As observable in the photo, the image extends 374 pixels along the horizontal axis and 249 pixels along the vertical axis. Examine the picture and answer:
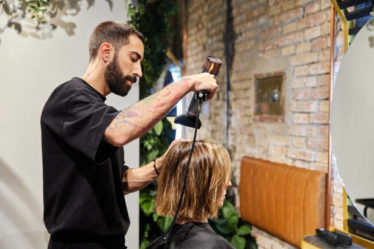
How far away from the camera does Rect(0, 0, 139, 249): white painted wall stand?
1.83 meters

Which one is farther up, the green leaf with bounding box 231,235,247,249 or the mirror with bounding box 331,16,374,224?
the mirror with bounding box 331,16,374,224

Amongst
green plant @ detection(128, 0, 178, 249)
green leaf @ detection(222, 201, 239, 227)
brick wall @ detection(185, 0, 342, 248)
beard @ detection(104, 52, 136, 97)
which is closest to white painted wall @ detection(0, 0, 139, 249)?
green plant @ detection(128, 0, 178, 249)

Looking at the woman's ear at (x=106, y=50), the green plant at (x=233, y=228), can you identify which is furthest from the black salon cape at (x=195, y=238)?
the green plant at (x=233, y=228)

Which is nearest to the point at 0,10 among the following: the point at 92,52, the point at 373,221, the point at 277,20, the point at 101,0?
the point at 101,0

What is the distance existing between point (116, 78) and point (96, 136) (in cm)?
35

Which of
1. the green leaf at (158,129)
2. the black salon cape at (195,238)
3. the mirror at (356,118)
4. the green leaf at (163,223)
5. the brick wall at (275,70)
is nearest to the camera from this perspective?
the black salon cape at (195,238)

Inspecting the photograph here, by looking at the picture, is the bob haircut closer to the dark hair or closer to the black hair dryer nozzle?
the black hair dryer nozzle

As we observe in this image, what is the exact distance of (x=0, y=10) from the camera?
1.78 metres

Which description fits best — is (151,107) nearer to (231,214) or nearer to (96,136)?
(96,136)

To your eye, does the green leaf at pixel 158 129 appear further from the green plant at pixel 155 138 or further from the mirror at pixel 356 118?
the mirror at pixel 356 118

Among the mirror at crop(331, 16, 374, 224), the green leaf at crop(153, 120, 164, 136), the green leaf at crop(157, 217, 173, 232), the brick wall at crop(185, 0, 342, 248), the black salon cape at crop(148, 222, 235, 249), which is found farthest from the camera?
the green leaf at crop(153, 120, 164, 136)

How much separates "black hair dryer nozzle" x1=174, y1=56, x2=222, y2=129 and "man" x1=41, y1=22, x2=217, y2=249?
0.10 ft

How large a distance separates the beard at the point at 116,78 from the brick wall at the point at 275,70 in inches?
52.2

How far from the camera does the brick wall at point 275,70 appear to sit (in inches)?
80.4
